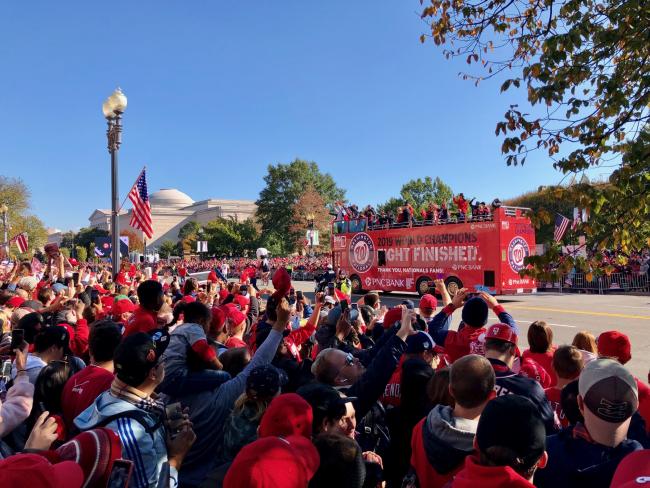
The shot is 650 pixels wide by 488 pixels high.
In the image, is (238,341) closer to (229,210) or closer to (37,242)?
(37,242)

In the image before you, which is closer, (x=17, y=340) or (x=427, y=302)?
(x=17, y=340)

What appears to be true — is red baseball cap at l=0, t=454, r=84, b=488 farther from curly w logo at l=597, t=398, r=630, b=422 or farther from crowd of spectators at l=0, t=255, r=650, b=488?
curly w logo at l=597, t=398, r=630, b=422

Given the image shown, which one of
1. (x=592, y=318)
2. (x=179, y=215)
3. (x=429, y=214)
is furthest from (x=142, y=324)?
(x=179, y=215)

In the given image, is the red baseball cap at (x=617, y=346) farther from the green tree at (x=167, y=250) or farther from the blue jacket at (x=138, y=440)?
the green tree at (x=167, y=250)

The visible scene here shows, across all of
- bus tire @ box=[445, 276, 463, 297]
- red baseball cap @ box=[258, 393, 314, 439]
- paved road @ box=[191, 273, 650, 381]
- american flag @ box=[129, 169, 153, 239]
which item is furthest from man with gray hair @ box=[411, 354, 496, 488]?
bus tire @ box=[445, 276, 463, 297]

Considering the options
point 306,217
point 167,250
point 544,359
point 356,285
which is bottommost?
A: point 356,285

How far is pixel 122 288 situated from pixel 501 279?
14.3 m

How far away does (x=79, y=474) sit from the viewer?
5.18 feet

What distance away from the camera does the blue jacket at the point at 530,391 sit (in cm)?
271

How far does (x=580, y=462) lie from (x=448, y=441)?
57 cm

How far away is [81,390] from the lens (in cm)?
291

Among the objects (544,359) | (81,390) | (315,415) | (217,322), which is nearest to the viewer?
(315,415)

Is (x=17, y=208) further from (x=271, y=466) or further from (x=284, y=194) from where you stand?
(x=271, y=466)

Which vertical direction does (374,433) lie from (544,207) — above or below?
below
